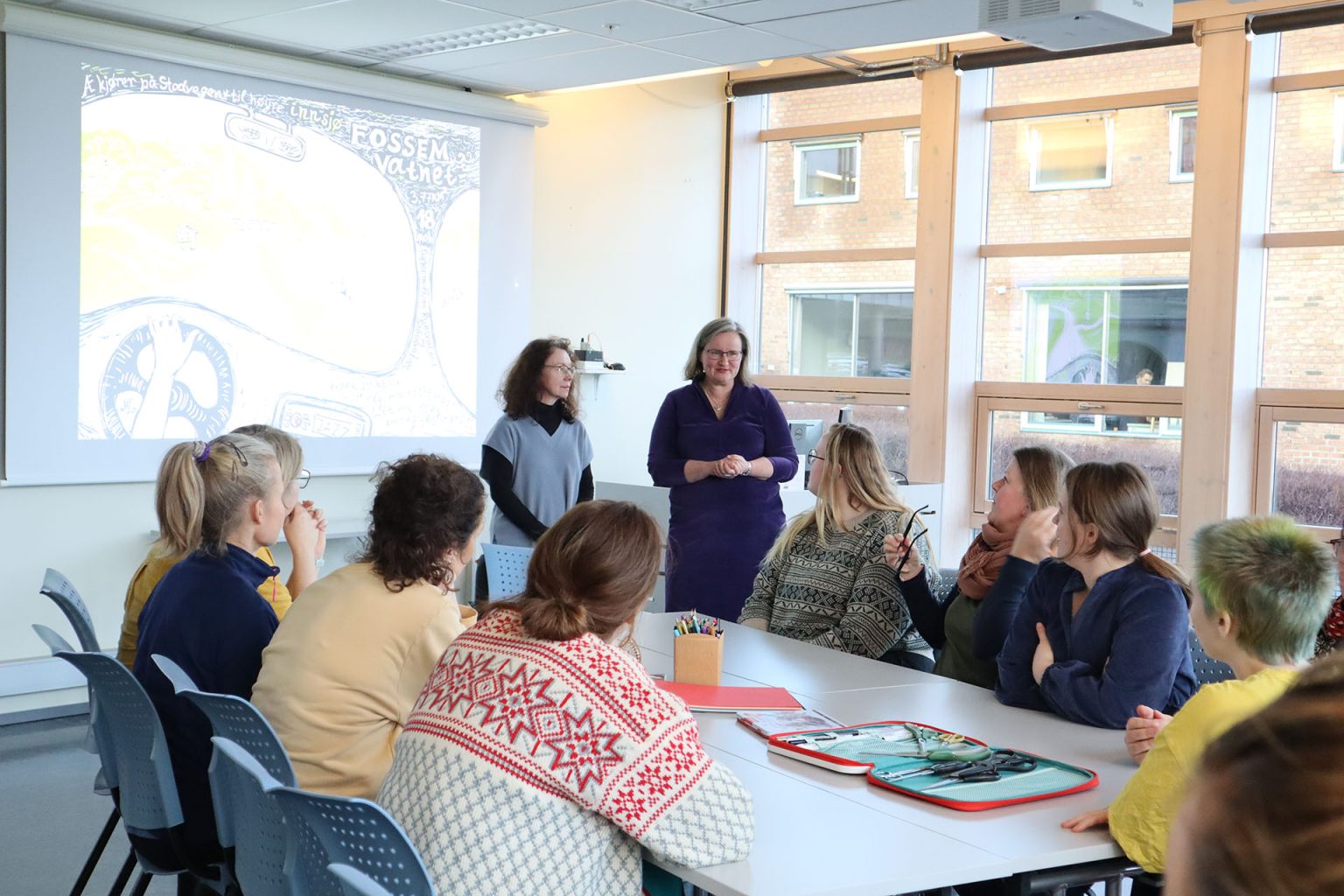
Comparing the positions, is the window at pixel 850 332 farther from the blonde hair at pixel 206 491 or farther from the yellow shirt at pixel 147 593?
the blonde hair at pixel 206 491

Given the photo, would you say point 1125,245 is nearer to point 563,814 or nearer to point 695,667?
point 695,667

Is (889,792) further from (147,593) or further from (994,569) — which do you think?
(147,593)

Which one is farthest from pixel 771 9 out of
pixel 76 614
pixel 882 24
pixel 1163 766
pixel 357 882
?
pixel 357 882

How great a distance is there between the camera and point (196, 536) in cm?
264

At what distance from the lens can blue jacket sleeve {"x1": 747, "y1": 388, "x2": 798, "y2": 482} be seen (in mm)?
4562

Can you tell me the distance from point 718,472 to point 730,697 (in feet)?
5.75

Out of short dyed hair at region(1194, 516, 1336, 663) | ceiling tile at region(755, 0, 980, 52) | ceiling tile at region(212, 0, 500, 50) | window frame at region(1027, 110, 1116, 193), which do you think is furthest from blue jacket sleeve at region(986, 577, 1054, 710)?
window frame at region(1027, 110, 1116, 193)

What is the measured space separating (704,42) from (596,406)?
Answer: 2.19 m

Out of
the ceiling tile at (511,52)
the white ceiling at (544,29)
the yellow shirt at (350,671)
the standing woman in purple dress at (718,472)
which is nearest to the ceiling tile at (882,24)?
the white ceiling at (544,29)

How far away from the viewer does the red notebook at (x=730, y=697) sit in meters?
2.66

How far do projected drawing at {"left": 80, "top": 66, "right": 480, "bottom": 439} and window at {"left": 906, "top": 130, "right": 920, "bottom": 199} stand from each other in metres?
2.31

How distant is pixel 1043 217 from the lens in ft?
20.8

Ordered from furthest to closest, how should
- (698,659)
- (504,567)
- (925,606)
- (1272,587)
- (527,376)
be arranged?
(527,376)
(504,567)
(925,606)
(698,659)
(1272,587)

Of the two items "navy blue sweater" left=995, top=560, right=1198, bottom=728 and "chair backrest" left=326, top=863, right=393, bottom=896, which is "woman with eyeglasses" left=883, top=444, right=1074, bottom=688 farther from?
"chair backrest" left=326, top=863, right=393, bottom=896
